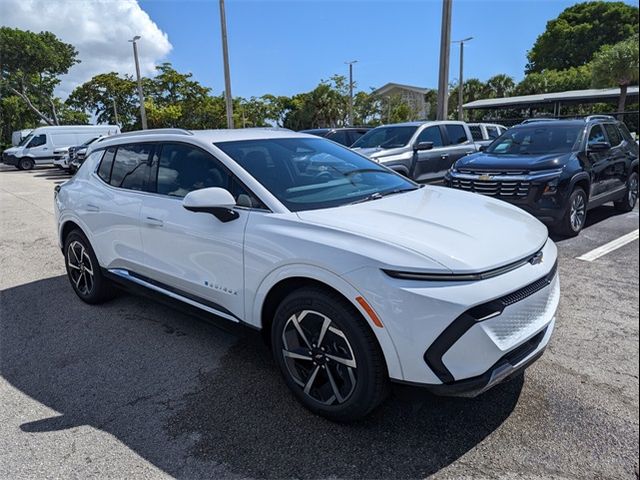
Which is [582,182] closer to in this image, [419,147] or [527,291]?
[419,147]

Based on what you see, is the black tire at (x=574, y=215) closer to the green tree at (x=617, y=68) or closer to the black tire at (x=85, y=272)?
the black tire at (x=85, y=272)

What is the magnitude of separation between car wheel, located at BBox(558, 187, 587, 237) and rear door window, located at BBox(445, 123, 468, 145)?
4.36 metres

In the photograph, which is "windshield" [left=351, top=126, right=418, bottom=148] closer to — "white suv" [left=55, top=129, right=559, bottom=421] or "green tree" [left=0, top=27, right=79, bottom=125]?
"white suv" [left=55, top=129, right=559, bottom=421]

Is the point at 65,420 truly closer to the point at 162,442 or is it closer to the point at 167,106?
the point at 162,442

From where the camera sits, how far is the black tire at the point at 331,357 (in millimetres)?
2391

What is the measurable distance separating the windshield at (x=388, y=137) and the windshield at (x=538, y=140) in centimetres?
226

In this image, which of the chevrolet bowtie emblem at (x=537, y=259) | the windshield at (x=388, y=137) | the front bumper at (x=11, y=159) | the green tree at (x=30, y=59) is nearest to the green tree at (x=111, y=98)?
the green tree at (x=30, y=59)

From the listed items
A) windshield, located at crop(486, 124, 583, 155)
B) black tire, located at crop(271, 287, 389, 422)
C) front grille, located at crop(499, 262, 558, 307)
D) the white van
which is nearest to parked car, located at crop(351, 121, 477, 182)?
windshield, located at crop(486, 124, 583, 155)

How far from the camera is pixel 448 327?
218cm

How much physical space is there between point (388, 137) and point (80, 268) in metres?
7.17

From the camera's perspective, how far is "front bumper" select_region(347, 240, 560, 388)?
2.18 m

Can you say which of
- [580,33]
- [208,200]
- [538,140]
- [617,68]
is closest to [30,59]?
[617,68]

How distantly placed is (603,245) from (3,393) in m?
6.53

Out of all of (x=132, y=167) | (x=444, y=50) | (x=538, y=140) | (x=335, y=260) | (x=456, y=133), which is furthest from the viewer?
(x=444, y=50)
